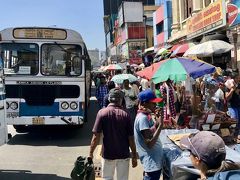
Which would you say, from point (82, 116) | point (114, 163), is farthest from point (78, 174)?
point (82, 116)

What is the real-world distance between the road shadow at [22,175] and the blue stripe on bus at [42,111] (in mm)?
3019

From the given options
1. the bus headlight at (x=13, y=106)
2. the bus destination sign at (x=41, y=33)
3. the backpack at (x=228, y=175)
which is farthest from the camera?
the bus destination sign at (x=41, y=33)

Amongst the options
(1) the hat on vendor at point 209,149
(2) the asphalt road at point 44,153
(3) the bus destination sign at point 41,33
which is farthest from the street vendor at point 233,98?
(1) the hat on vendor at point 209,149

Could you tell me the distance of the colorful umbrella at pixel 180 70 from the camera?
339 inches

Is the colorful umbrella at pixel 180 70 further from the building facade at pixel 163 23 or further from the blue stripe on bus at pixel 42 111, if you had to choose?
the building facade at pixel 163 23

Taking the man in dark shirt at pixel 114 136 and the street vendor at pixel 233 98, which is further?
the street vendor at pixel 233 98

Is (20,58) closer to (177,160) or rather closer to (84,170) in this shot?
(84,170)

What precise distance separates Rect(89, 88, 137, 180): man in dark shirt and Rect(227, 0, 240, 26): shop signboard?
35.6 feet

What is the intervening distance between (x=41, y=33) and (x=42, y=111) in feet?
6.88

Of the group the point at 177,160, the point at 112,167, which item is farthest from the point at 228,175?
the point at 112,167

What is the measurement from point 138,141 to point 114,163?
0.64 metres

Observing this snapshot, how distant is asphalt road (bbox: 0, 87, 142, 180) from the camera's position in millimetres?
8284

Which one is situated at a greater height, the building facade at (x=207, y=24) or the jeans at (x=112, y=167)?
the building facade at (x=207, y=24)

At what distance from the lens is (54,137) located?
12.6 m
